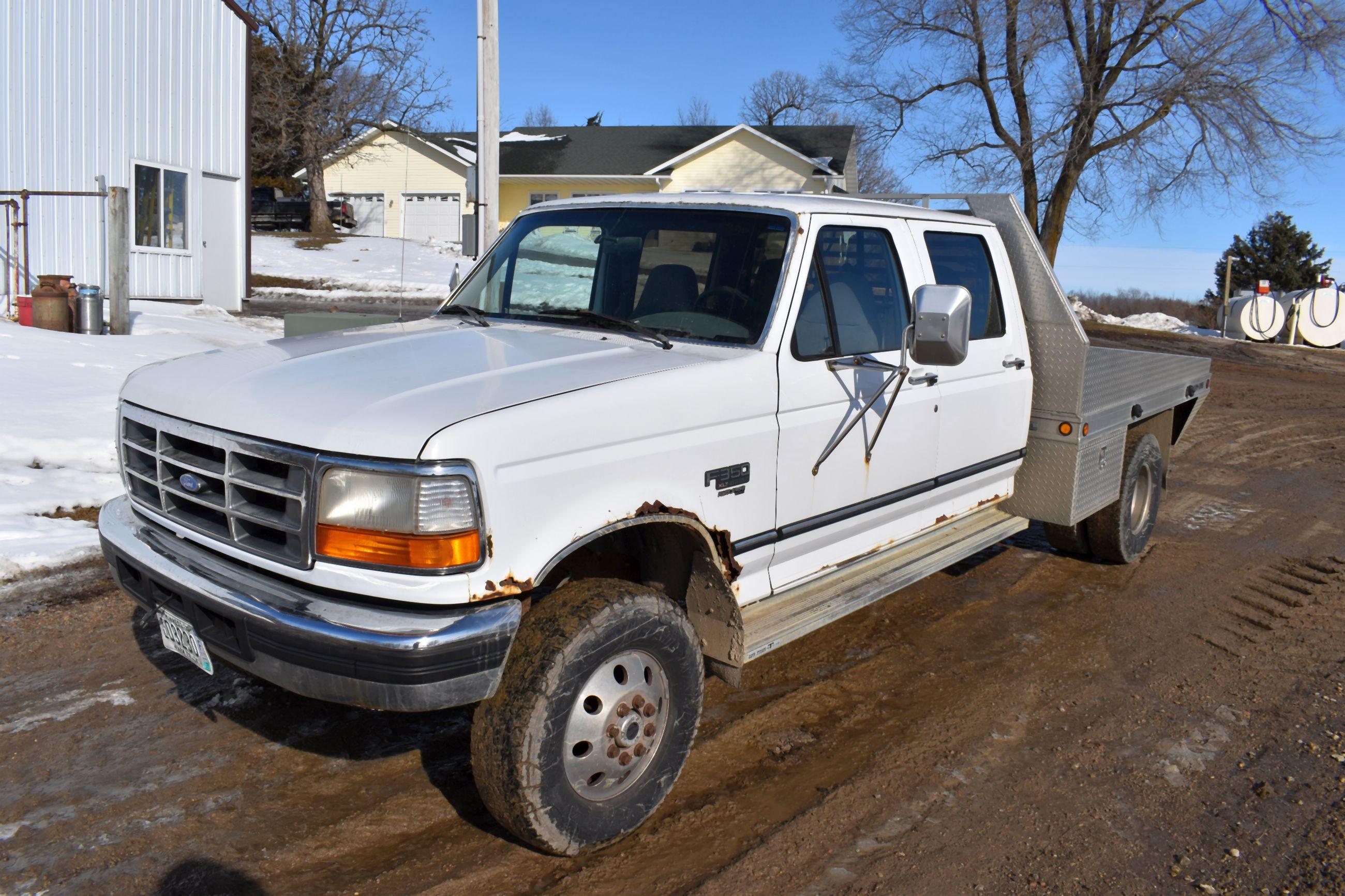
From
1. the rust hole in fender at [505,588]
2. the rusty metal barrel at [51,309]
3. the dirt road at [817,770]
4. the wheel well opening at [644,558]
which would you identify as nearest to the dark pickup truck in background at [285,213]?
the rusty metal barrel at [51,309]

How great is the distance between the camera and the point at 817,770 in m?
3.88

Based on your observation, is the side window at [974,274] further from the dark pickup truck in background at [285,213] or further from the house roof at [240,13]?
the dark pickup truck in background at [285,213]

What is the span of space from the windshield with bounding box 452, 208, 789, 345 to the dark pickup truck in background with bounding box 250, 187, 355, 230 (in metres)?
39.8

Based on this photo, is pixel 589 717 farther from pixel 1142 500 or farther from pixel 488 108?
pixel 488 108

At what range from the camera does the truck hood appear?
2859 mm

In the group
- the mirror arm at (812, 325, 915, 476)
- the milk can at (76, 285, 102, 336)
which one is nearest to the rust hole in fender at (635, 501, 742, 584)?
the mirror arm at (812, 325, 915, 476)

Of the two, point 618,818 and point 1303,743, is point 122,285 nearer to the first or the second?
point 618,818

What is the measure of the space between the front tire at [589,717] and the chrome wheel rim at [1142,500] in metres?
4.36

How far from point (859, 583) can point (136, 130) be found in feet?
55.4

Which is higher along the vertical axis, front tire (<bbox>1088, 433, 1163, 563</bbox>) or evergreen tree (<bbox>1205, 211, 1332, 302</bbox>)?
evergreen tree (<bbox>1205, 211, 1332, 302</bbox>)

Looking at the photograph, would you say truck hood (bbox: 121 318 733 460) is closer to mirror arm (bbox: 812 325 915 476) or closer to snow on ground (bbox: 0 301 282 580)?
mirror arm (bbox: 812 325 915 476)

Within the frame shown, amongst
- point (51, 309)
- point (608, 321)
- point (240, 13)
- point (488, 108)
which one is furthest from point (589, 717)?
point (240, 13)

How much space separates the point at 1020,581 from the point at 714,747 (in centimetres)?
313

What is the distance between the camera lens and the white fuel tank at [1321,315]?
1041 inches
